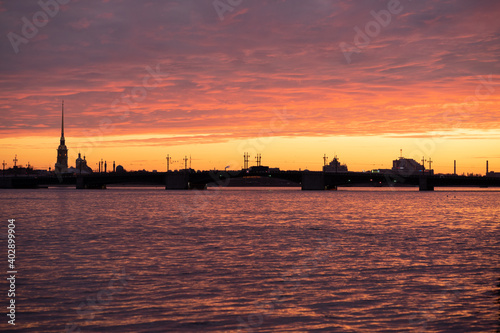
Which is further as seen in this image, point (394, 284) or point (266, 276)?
point (266, 276)

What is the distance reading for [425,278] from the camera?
84.1ft

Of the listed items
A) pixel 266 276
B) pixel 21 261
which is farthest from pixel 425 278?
pixel 21 261

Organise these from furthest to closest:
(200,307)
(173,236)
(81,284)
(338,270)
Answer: (173,236) < (338,270) < (81,284) < (200,307)

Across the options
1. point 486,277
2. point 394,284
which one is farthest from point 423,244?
point 394,284

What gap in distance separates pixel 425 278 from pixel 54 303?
1557 cm

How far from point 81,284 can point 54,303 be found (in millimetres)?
3915

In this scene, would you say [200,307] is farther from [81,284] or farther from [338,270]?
[338,270]

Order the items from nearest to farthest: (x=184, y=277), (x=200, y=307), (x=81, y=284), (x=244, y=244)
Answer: (x=200, y=307) < (x=81, y=284) < (x=184, y=277) < (x=244, y=244)

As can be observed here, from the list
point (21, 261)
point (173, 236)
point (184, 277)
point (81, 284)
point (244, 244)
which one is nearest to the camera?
point (81, 284)

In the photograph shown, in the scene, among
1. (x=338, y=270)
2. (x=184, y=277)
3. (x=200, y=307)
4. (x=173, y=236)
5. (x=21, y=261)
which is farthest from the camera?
(x=173, y=236)

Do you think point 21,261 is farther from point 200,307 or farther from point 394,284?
point 394,284

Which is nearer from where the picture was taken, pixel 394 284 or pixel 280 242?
pixel 394 284

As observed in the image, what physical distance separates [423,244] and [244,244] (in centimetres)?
1291

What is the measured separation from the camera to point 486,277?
86.2 feet
